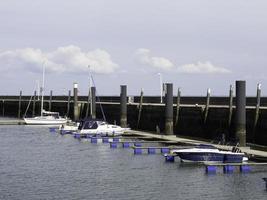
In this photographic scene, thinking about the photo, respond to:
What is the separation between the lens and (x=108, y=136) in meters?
66.1

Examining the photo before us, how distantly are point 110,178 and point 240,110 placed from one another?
45.1ft

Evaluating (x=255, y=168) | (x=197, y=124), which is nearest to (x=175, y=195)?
(x=255, y=168)

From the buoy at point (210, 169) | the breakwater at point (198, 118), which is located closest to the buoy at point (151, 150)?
the breakwater at point (198, 118)

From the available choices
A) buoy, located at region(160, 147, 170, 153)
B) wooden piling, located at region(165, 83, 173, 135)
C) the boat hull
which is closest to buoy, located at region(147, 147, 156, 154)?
buoy, located at region(160, 147, 170, 153)

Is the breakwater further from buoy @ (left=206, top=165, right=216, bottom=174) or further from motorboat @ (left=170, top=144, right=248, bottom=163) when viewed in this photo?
buoy @ (left=206, top=165, right=216, bottom=174)

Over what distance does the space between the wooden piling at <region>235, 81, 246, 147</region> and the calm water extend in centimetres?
649

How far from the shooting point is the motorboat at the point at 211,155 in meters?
40.9

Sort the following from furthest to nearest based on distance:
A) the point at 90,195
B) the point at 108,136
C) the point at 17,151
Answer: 1. the point at 108,136
2. the point at 17,151
3. the point at 90,195

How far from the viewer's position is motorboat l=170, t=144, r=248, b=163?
134 ft

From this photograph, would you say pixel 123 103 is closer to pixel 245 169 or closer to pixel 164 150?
pixel 164 150

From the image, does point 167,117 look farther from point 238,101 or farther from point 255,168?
point 255,168

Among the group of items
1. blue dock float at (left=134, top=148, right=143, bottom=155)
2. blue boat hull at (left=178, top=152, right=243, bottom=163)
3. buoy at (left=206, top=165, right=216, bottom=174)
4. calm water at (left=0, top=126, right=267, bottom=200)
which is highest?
blue boat hull at (left=178, top=152, right=243, bottom=163)

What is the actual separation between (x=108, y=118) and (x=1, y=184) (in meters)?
52.8

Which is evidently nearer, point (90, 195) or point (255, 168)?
point (90, 195)
